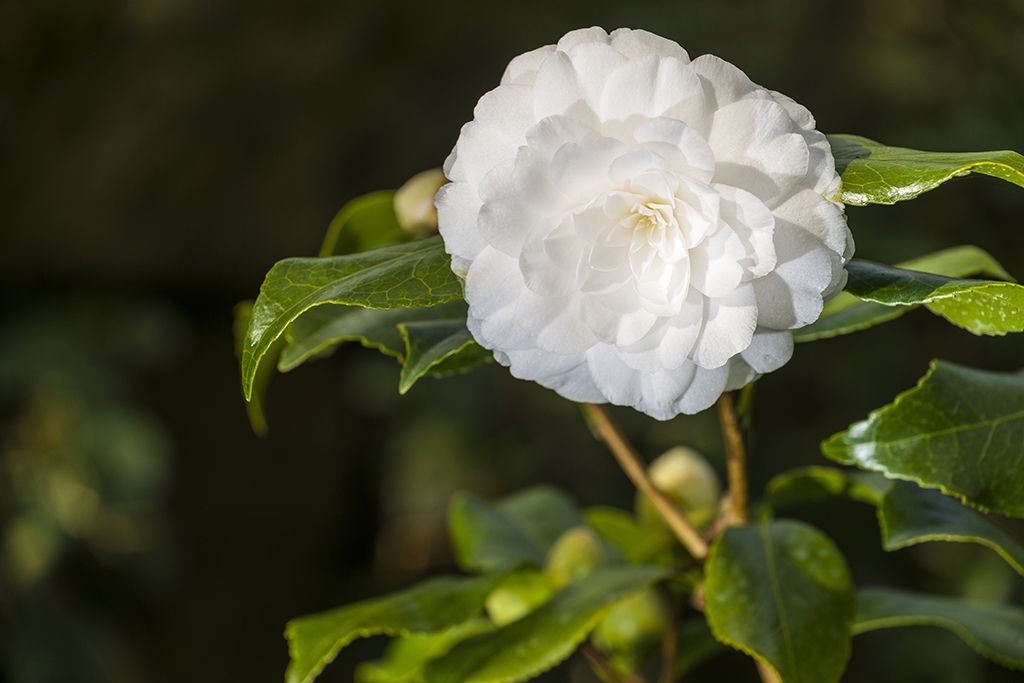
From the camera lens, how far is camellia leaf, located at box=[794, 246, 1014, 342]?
0.62m

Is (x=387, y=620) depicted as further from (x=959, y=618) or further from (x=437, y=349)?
(x=959, y=618)

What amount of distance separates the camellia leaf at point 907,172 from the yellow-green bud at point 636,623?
374 mm

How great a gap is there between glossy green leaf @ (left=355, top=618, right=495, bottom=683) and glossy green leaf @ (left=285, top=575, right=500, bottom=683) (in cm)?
8

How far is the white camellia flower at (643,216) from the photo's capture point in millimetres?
431

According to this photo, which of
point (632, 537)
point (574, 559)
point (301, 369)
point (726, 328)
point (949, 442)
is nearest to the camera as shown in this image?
point (726, 328)

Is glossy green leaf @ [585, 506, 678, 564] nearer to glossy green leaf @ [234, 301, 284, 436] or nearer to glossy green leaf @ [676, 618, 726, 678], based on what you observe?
glossy green leaf @ [676, 618, 726, 678]

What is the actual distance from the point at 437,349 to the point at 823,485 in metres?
0.31

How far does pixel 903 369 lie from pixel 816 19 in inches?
33.2

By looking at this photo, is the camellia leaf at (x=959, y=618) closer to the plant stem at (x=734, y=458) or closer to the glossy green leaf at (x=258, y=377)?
the plant stem at (x=734, y=458)

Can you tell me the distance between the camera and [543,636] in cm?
64

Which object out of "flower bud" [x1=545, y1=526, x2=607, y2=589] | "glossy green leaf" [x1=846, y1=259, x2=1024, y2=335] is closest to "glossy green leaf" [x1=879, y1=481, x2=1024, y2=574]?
"glossy green leaf" [x1=846, y1=259, x2=1024, y2=335]

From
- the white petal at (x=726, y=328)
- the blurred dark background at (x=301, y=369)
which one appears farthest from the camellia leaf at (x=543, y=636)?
the blurred dark background at (x=301, y=369)

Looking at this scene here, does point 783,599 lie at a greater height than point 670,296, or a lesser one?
lesser

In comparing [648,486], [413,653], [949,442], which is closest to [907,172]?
[949,442]
